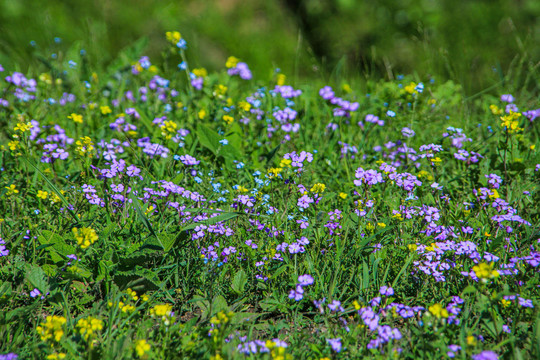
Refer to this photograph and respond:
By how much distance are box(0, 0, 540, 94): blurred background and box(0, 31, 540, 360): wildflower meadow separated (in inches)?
67.5

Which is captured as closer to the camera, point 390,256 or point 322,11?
point 390,256

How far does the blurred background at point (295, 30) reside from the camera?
5.14m

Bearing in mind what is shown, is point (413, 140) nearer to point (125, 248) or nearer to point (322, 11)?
point (125, 248)

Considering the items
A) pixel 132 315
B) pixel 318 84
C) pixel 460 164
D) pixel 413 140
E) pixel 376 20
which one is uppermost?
pixel 376 20

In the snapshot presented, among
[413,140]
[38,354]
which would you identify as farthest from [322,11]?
[38,354]

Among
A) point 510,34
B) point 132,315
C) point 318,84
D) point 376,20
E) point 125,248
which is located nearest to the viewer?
point 132,315

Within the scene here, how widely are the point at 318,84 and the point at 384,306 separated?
2930 millimetres

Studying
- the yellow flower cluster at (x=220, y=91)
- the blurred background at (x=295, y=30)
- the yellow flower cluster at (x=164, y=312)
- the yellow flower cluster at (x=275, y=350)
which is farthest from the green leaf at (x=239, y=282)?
the blurred background at (x=295, y=30)

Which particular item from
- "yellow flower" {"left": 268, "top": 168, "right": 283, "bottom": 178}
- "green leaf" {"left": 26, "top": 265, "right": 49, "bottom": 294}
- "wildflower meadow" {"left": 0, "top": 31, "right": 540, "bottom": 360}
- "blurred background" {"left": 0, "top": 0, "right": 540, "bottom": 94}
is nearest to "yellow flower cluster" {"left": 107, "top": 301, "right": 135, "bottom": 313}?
"wildflower meadow" {"left": 0, "top": 31, "right": 540, "bottom": 360}

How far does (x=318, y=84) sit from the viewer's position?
4609mm

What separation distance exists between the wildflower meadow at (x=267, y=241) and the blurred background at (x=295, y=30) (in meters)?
1.72

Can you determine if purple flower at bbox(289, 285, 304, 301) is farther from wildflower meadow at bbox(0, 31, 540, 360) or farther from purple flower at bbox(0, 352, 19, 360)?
purple flower at bbox(0, 352, 19, 360)

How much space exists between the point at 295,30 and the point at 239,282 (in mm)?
4399

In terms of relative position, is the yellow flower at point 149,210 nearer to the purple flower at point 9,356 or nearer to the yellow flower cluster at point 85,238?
the yellow flower cluster at point 85,238
